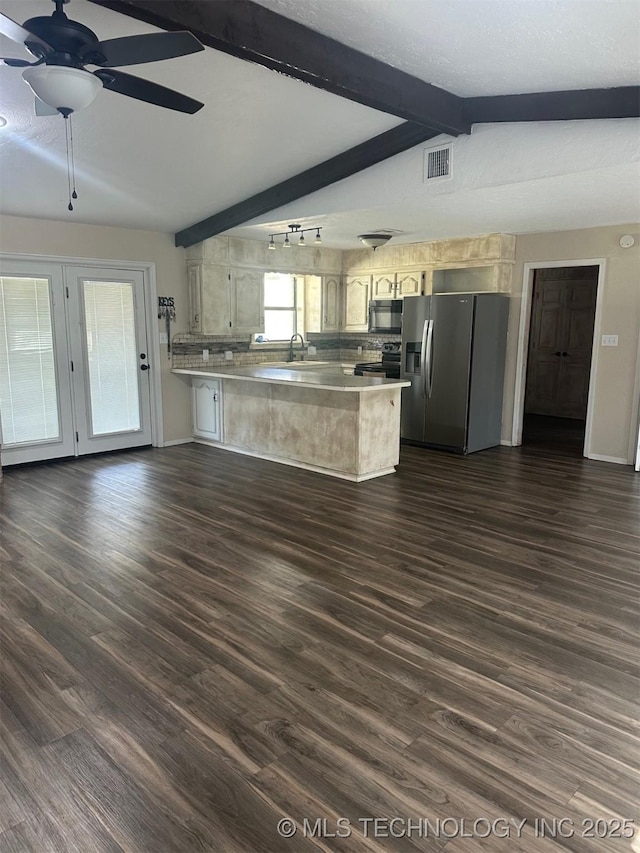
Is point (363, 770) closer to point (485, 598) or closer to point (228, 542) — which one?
point (485, 598)

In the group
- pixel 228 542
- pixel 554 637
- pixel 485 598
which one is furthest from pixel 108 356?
pixel 554 637

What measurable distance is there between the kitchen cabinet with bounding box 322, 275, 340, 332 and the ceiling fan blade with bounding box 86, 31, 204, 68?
595cm

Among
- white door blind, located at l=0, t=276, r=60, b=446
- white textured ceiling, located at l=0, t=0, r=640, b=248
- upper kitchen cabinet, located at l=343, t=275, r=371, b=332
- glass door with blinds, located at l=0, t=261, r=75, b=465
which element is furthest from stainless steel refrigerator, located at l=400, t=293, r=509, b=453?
white door blind, located at l=0, t=276, r=60, b=446

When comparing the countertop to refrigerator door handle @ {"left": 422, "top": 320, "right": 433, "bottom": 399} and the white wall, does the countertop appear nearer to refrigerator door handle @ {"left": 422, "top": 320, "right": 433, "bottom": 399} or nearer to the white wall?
the white wall

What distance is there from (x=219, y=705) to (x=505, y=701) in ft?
3.71

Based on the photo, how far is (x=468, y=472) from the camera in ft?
18.6

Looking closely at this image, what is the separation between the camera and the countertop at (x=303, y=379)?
5.06m

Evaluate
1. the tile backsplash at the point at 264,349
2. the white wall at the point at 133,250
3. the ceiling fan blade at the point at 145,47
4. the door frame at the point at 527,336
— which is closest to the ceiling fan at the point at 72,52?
the ceiling fan blade at the point at 145,47

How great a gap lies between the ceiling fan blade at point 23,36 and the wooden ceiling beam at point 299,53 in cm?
39

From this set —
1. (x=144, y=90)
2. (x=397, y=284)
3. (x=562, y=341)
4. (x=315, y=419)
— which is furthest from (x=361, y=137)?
(x=562, y=341)

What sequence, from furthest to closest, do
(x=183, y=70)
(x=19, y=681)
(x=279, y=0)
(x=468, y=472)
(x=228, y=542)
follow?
(x=468, y=472) → (x=228, y=542) → (x=183, y=70) → (x=279, y=0) → (x=19, y=681)

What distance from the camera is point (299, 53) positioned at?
115 inches

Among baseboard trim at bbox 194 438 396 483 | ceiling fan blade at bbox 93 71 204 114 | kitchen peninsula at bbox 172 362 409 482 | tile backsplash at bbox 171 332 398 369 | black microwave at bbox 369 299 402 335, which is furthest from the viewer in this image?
black microwave at bbox 369 299 402 335

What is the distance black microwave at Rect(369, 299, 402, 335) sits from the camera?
24.8 ft
